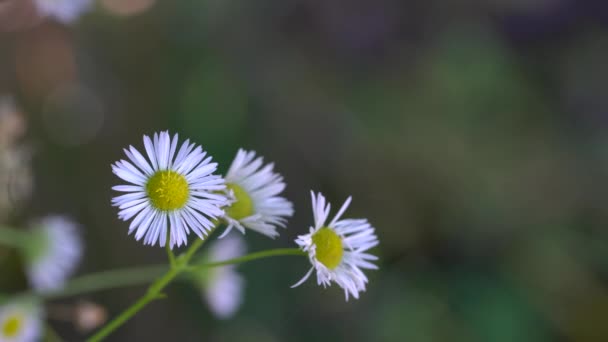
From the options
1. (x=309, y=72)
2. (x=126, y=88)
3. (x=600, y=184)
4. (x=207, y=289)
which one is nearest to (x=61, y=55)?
(x=126, y=88)

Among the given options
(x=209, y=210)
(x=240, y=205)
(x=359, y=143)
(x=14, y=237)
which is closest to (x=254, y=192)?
(x=240, y=205)

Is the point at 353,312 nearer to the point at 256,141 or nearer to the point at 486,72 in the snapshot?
the point at 256,141

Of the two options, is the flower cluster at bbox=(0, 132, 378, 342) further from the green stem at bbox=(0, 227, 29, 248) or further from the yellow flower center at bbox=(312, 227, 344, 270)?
the green stem at bbox=(0, 227, 29, 248)

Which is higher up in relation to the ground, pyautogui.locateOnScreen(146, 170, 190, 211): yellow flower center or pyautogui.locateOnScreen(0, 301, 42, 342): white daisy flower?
pyautogui.locateOnScreen(146, 170, 190, 211): yellow flower center

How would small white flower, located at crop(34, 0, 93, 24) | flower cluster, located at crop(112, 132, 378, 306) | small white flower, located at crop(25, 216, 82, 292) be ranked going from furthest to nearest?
small white flower, located at crop(25, 216, 82, 292)
small white flower, located at crop(34, 0, 93, 24)
flower cluster, located at crop(112, 132, 378, 306)

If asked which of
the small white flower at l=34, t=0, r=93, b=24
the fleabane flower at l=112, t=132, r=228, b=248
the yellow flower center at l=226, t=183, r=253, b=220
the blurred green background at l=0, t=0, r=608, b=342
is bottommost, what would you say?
the fleabane flower at l=112, t=132, r=228, b=248

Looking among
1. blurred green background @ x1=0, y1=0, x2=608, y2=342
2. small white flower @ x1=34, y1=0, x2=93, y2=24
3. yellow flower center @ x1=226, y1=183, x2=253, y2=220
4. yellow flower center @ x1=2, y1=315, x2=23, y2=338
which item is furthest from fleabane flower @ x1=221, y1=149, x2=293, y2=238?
blurred green background @ x1=0, y1=0, x2=608, y2=342
